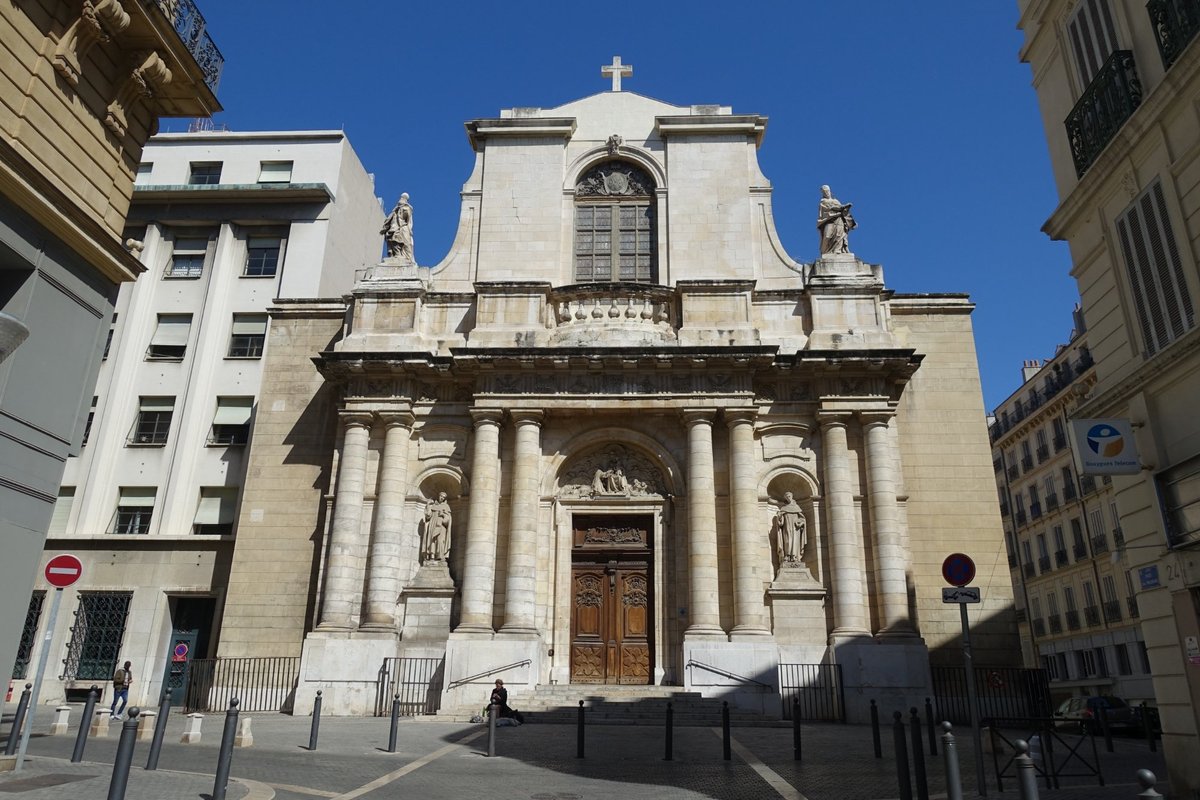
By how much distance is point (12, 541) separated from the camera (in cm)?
894

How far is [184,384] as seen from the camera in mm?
26562

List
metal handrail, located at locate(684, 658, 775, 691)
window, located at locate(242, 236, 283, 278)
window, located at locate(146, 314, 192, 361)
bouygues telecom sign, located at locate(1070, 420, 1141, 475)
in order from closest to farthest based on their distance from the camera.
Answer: bouygues telecom sign, located at locate(1070, 420, 1141, 475)
metal handrail, located at locate(684, 658, 775, 691)
window, located at locate(146, 314, 192, 361)
window, located at locate(242, 236, 283, 278)

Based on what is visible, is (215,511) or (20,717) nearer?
(20,717)

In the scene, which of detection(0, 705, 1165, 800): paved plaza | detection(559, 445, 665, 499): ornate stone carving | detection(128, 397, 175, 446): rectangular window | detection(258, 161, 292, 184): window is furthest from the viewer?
detection(258, 161, 292, 184): window

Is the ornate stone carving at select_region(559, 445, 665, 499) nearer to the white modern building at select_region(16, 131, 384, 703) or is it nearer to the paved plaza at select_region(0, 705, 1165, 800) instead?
the paved plaza at select_region(0, 705, 1165, 800)

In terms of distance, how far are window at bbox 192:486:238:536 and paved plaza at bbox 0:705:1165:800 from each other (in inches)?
358

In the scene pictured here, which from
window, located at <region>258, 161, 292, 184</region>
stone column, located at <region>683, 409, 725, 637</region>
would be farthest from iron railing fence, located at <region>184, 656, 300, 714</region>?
window, located at <region>258, 161, 292, 184</region>

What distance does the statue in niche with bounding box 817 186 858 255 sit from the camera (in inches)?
920

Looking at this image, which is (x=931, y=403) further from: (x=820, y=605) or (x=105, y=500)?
(x=105, y=500)

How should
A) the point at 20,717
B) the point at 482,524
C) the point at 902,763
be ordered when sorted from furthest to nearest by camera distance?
1. the point at 482,524
2. the point at 20,717
3. the point at 902,763

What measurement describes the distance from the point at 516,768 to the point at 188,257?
23.1 m

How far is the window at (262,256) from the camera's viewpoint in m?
28.1

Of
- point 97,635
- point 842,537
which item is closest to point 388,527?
point 97,635

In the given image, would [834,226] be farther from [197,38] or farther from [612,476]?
[197,38]
